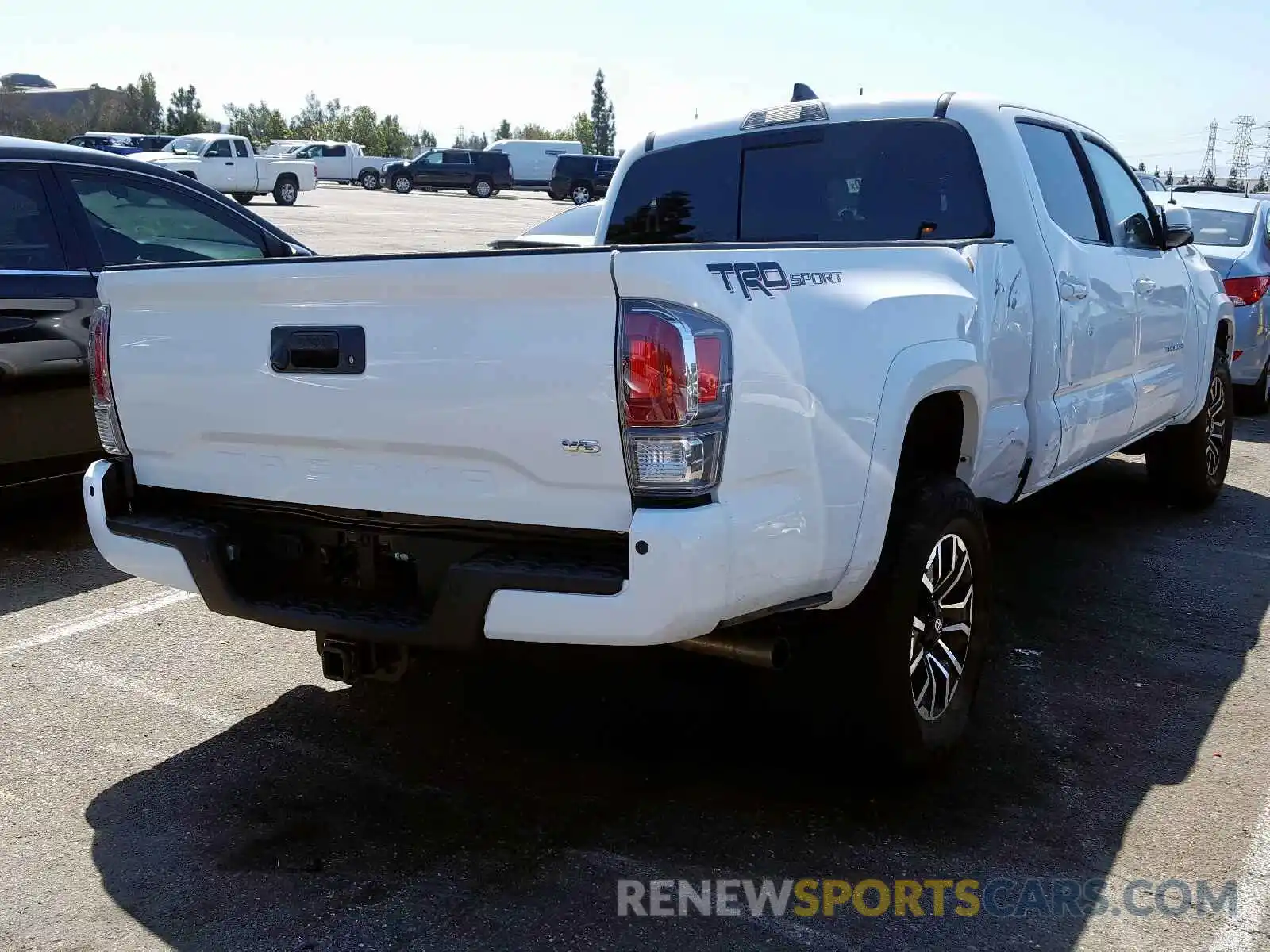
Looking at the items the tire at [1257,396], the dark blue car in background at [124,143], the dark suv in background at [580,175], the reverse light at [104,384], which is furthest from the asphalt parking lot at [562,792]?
the dark suv in background at [580,175]

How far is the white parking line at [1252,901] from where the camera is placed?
9.75 feet

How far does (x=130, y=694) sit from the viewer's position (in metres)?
4.39

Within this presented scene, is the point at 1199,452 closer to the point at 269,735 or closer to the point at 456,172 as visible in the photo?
the point at 269,735

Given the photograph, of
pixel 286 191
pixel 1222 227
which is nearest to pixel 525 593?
pixel 1222 227

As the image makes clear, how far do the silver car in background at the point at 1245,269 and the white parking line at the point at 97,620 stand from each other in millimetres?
7388

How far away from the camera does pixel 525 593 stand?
3.00 m

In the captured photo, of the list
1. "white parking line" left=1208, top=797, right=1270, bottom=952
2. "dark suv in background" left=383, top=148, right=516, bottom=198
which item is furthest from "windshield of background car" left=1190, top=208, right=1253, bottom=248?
"dark suv in background" left=383, top=148, right=516, bottom=198

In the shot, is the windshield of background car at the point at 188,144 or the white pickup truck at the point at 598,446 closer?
the white pickup truck at the point at 598,446

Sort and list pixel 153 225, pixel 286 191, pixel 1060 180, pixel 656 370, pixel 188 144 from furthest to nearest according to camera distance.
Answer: pixel 286 191 → pixel 188 144 → pixel 153 225 → pixel 1060 180 → pixel 656 370

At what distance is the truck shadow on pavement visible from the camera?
9.89 ft

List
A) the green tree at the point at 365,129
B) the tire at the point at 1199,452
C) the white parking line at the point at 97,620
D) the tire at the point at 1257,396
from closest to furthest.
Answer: the white parking line at the point at 97,620
the tire at the point at 1199,452
the tire at the point at 1257,396
the green tree at the point at 365,129

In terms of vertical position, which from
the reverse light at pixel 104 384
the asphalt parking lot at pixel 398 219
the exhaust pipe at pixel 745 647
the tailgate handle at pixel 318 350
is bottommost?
the asphalt parking lot at pixel 398 219

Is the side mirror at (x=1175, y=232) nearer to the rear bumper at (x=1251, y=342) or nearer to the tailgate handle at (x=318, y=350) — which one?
the tailgate handle at (x=318, y=350)

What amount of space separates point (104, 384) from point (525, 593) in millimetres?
1563
